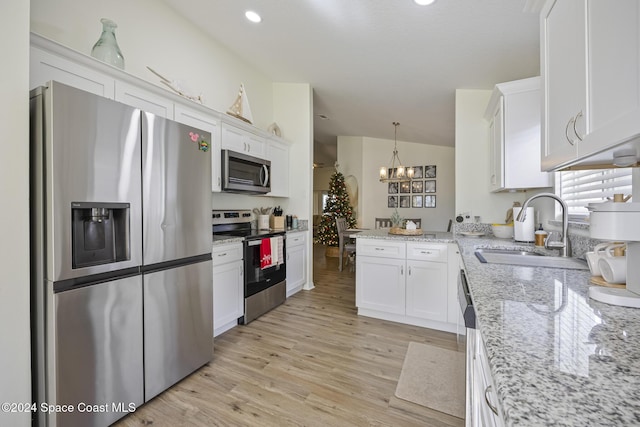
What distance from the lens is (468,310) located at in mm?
1044

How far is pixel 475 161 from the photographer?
11.0 feet

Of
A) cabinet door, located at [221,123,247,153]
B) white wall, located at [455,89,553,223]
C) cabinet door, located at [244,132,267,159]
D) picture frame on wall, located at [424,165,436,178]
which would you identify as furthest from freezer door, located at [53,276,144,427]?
picture frame on wall, located at [424,165,436,178]

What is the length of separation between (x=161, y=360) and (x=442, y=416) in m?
1.76

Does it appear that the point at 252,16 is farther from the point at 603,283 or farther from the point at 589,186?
the point at 603,283

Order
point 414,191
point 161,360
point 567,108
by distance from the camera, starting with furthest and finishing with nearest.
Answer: point 414,191 < point 161,360 < point 567,108

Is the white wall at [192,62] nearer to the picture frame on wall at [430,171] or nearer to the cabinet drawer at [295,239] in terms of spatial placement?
the cabinet drawer at [295,239]

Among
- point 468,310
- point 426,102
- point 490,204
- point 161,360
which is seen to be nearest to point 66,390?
point 161,360

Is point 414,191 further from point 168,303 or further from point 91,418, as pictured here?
point 91,418

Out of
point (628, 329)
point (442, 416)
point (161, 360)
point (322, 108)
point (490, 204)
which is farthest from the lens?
point (322, 108)

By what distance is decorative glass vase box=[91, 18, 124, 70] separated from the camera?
1.91 metres

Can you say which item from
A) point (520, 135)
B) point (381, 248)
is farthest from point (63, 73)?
point (520, 135)

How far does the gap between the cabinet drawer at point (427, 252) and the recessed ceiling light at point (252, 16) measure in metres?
2.71

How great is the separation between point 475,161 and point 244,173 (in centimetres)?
280

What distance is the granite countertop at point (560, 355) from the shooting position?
0.42 meters
